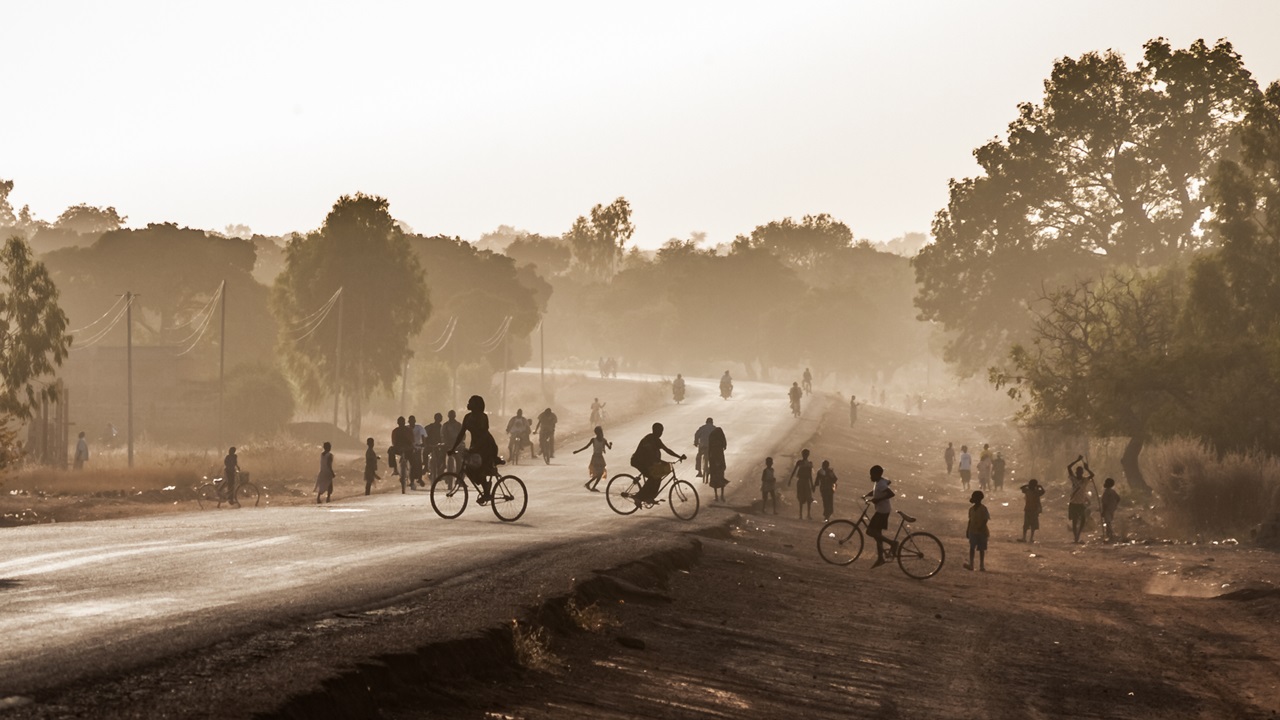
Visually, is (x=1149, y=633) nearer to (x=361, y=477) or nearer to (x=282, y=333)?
(x=361, y=477)

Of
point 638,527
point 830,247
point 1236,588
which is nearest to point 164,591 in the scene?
point 638,527

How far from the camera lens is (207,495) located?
40656mm

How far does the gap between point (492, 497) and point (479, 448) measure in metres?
1.60

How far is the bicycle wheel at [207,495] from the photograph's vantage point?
38734 millimetres

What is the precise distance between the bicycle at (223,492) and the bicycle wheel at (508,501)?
13.5 metres

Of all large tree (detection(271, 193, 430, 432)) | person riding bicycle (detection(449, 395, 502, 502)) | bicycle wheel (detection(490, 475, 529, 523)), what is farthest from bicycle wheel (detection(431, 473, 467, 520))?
large tree (detection(271, 193, 430, 432))

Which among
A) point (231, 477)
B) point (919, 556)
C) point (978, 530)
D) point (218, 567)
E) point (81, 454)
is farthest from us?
point (81, 454)

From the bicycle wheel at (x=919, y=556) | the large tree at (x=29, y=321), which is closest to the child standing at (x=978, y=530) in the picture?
the bicycle wheel at (x=919, y=556)

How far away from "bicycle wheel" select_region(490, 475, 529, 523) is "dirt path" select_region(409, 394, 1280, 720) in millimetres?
3468

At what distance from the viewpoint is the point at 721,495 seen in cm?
3806

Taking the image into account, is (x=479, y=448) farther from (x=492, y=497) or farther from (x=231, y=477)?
(x=231, y=477)

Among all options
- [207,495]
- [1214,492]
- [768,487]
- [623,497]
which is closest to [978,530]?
[623,497]

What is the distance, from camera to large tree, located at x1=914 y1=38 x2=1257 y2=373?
242ft

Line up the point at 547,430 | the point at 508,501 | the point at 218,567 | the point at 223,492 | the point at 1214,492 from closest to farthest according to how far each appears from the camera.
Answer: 1. the point at 218,567
2. the point at 508,501
3. the point at 1214,492
4. the point at 223,492
5. the point at 547,430
